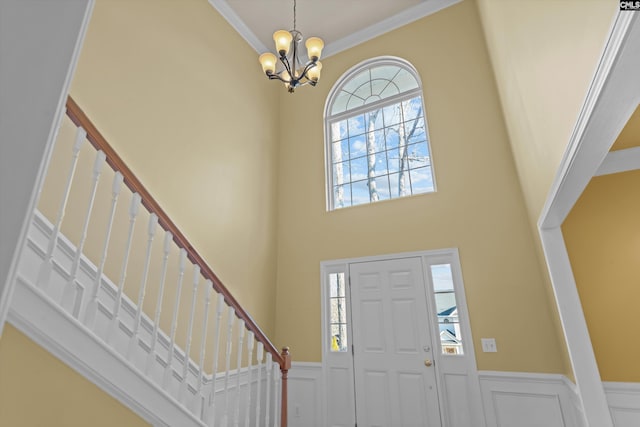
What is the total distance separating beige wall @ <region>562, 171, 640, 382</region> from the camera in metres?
2.47

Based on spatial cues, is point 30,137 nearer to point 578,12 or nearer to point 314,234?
point 578,12

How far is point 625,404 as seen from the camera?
2367mm

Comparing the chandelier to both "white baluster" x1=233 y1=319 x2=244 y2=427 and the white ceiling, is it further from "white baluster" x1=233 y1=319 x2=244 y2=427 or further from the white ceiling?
"white baluster" x1=233 y1=319 x2=244 y2=427

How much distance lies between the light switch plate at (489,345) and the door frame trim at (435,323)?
0.36ft

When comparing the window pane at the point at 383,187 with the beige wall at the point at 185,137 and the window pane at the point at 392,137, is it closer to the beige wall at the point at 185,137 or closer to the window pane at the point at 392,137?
the window pane at the point at 392,137

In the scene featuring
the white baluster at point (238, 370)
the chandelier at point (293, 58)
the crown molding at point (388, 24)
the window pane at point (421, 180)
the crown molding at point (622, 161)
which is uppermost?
the crown molding at point (388, 24)

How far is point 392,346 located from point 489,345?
0.99 m

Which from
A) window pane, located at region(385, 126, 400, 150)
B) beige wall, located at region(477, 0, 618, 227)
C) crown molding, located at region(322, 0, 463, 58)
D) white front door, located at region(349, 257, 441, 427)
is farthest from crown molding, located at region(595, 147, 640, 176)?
crown molding, located at region(322, 0, 463, 58)

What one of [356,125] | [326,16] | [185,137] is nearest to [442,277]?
[356,125]

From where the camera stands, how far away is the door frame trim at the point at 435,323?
10.7 feet

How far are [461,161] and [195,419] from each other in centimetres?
368

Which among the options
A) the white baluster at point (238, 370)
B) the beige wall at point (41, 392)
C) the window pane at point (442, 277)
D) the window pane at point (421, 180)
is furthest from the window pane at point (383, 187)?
the beige wall at point (41, 392)

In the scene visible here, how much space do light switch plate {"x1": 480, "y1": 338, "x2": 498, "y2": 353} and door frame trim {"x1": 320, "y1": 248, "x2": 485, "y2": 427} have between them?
0.11 m

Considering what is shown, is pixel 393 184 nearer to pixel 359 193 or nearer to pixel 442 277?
pixel 359 193
